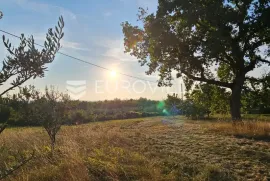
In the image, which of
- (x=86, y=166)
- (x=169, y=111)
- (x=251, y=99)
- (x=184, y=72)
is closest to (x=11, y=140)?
(x=86, y=166)

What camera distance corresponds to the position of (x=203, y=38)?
1591 cm

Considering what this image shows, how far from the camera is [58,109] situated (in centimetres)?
1061

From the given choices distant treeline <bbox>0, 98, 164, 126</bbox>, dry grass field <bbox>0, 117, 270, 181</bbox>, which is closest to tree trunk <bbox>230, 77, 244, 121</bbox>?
dry grass field <bbox>0, 117, 270, 181</bbox>

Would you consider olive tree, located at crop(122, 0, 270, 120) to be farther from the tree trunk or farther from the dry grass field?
the dry grass field

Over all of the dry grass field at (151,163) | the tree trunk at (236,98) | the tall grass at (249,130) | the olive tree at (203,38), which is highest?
the olive tree at (203,38)

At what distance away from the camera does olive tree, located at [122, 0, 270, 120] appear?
13.6m

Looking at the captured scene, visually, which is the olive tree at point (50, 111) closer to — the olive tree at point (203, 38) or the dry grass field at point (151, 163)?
Answer: the dry grass field at point (151, 163)

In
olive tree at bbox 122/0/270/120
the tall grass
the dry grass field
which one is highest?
olive tree at bbox 122/0/270/120

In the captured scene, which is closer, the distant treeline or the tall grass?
the distant treeline

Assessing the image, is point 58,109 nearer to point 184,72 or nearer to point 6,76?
→ point 6,76

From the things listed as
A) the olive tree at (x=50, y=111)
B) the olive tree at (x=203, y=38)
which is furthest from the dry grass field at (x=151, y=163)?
the olive tree at (x=203, y=38)

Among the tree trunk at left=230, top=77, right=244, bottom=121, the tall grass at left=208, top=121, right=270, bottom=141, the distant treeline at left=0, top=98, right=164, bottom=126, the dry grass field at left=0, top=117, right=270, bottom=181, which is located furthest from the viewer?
the tree trunk at left=230, top=77, right=244, bottom=121

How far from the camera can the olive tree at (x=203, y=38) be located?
13.6m

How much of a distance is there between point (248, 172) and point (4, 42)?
716 cm
